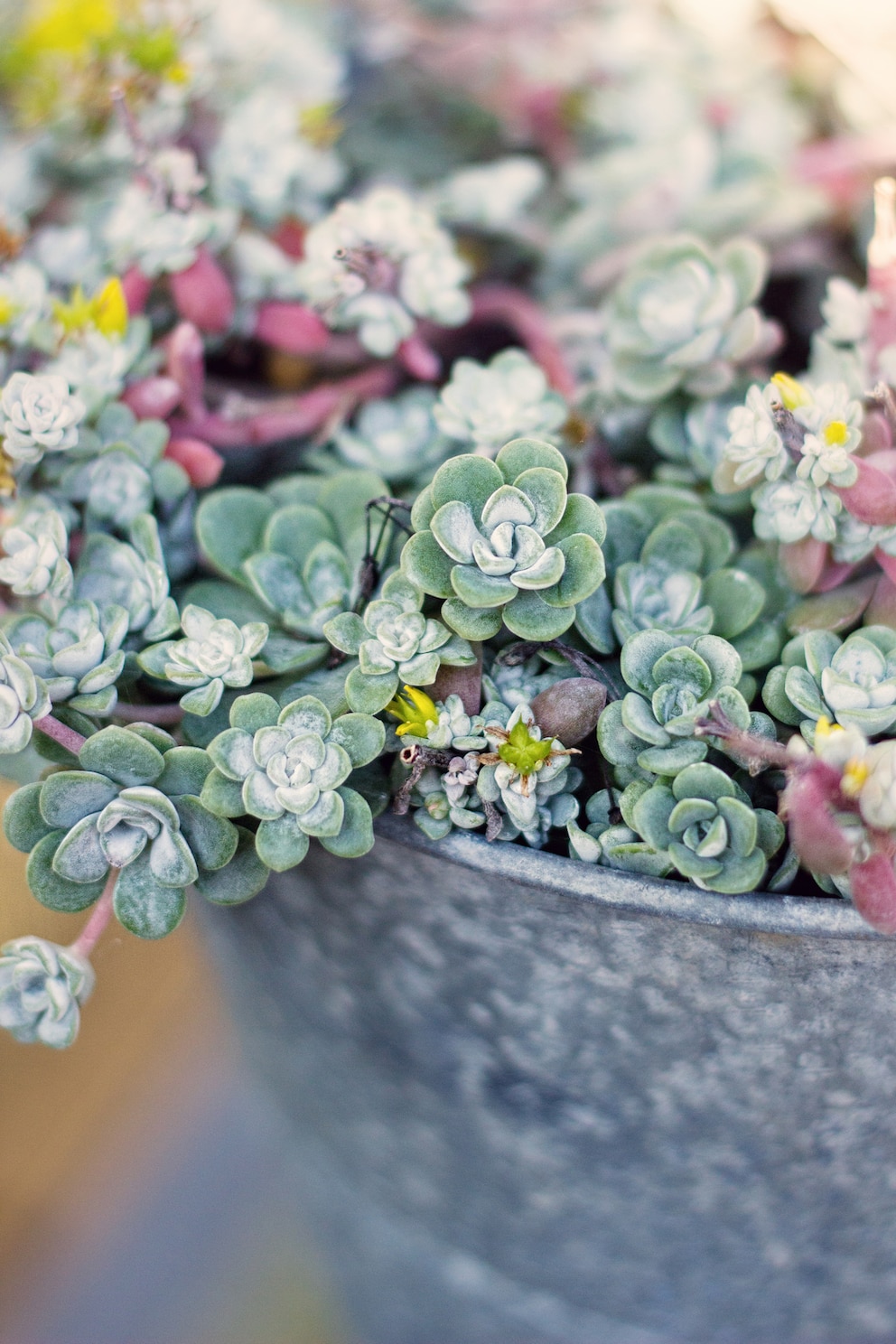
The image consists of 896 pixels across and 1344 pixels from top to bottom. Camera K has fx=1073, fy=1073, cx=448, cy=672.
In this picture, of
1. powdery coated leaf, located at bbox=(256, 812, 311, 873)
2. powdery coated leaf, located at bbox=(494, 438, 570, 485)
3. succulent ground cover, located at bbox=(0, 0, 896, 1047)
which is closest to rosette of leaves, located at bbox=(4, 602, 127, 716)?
succulent ground cover, located at bbox=(0, 0, 896, 1047)

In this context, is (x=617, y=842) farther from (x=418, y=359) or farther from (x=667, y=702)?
(x=418, y=359)

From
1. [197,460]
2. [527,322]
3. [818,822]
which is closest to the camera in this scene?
[818,822]

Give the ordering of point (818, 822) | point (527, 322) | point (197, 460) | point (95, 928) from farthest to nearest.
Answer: point (527, 322)
point (197, 460)
point (95, 928)
point (818, 822)

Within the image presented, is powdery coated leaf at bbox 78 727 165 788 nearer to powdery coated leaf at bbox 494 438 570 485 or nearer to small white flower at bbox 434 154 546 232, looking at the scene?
powdery coated leaf at bbox 494 438 570 485

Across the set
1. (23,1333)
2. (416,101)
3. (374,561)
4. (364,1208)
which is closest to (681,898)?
(374,561)

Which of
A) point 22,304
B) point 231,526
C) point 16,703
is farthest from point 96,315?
point 16,703

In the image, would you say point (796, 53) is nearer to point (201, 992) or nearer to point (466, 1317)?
point (466, 1317)
